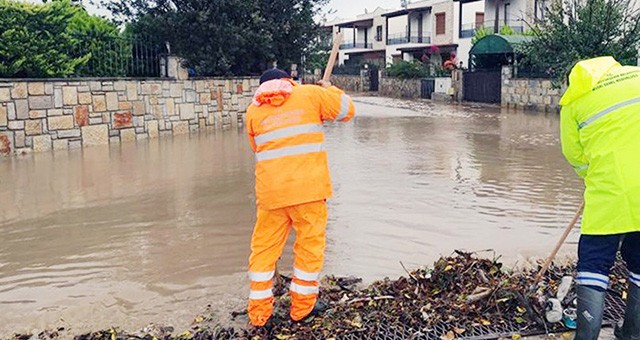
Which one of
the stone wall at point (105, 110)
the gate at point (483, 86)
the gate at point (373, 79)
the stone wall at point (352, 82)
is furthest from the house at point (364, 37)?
the stone wall at point (105, 110)

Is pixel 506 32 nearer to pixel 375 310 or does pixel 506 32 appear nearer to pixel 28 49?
pixel 28 49

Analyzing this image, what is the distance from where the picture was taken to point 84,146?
11.8 metres

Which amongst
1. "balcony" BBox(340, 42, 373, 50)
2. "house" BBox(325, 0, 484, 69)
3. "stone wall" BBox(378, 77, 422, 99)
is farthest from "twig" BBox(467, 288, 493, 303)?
"balcony" BBox(340, 42, 373, 50)

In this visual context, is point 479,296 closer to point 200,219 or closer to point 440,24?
point 200,219

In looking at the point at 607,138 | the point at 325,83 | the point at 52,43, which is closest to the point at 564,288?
the point at 607,138

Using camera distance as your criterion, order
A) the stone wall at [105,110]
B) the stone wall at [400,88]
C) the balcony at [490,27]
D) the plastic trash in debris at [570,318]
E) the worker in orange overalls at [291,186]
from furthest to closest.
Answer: the balcony at [490,27] < the stone wall at [400,88] < the stone wall at [105,110] < the worker in orange overalls at [291,186] < the plastic trash in debris at [570,318]

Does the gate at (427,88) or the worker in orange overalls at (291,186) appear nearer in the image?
the worker in orange overalls at (291,186)

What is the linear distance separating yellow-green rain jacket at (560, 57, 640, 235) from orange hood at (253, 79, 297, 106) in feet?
5.48

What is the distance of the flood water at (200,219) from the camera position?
4598 millimetres

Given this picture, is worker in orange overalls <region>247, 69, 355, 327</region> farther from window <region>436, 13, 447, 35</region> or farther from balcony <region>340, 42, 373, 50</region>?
balcony <region>340, 42, 373, 50</region>

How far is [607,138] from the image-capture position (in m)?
3.23

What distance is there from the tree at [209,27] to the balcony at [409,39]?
112 ft

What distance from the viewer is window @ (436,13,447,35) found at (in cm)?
4597

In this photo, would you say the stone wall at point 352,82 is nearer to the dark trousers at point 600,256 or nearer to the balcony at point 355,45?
the balcony at point 355,45
